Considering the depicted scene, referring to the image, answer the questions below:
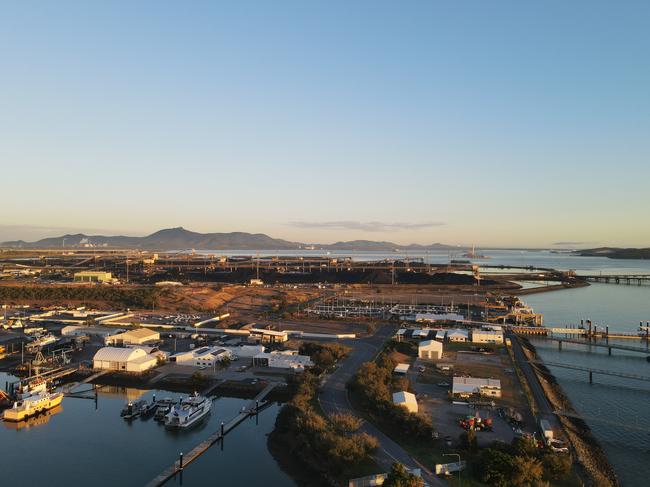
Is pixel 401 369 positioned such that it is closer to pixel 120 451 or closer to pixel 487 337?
pixel 487 337

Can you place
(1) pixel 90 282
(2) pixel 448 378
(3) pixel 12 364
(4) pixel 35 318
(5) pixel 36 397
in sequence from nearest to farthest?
(5) pixel 36 397 < (2) pixel 448 378 < (3) pixel 12 364 < (4) pixel 35 318 < (1) pixel 90 282

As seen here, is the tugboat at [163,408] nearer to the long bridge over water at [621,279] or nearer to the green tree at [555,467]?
the green tree at [555,467]

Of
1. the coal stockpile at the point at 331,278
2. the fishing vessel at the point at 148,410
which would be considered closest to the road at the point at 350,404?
the fishing vessel at the point at 148,410

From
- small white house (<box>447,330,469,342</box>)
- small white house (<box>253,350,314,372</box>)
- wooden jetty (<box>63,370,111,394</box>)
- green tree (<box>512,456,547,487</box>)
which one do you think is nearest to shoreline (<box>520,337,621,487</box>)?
green tree (<box>512,456,547,487</box>)

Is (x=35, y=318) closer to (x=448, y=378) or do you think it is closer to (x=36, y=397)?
(x=36, y=397)

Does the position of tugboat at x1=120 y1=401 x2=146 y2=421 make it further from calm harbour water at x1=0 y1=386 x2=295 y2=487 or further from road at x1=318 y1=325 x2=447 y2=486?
road at x1=318 y1=325 x2=447 y2=486

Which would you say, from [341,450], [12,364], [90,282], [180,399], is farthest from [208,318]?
[90,282]
